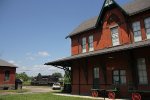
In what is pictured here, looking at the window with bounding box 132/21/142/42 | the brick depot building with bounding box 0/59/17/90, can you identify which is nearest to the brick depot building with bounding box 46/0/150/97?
the window with bounding box 132/21/142/42

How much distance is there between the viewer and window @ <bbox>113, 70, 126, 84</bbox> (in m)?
17.6

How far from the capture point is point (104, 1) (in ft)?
67.9

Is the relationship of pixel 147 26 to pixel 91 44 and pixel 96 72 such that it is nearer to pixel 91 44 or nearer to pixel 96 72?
pixel 96 72

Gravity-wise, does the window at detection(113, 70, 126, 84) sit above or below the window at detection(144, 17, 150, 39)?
below

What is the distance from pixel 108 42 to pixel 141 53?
4579 mm

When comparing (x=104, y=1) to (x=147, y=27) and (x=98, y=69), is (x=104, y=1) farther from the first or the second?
(x=98, y=69)

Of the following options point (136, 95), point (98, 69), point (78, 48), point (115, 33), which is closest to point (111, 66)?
point (98, 69)

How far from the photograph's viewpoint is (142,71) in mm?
16078

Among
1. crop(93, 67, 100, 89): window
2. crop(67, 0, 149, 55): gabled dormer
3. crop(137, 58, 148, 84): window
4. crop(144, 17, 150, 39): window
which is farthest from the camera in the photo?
crop(93, 67, 100, 89): window

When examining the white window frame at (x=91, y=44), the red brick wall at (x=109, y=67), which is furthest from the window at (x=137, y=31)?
the white window frame at (x=91, y=44)

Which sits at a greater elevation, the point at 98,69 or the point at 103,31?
the point at 103,31

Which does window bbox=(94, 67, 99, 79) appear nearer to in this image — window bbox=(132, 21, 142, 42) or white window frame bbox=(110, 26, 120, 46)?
white window frame bbox=(110, 26, 120, 46)

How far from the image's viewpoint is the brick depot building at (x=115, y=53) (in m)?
16.1

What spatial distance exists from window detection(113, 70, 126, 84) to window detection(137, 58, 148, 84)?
1.65 m
